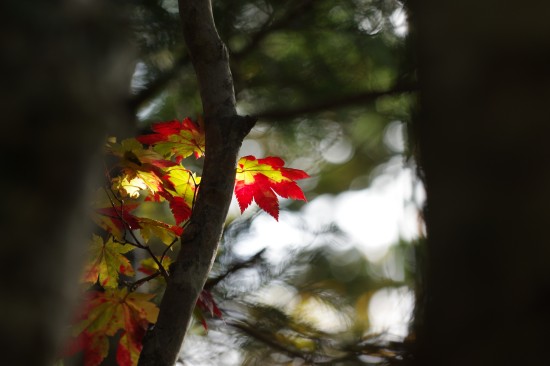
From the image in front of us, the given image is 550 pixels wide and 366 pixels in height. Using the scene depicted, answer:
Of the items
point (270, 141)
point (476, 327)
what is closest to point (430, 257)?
point (476, 327)

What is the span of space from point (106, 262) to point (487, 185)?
1.06 meters

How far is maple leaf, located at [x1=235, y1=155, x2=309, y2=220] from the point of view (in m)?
1.43

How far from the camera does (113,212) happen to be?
1348mm

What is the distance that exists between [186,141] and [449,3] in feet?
3.25

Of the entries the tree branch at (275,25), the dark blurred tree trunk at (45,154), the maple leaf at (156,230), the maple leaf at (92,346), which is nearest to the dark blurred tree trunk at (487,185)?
the dark blurred tree trunk at (45,154)

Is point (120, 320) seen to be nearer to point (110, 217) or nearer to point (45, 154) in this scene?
point (110, 217)

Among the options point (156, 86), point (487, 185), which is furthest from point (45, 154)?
point (156, 86)

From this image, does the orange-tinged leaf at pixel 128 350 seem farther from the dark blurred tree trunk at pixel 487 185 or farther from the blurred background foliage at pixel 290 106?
the dark blurred tree trunk at pixel 487 185

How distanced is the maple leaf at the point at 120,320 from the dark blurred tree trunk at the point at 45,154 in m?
0.91

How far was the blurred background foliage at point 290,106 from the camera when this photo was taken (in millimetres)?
2143

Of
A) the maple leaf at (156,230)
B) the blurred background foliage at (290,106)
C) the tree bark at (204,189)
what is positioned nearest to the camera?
the tree bark at (204,189)

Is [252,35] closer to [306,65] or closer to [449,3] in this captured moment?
[306,65]

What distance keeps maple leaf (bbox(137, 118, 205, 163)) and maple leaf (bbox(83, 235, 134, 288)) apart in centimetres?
20

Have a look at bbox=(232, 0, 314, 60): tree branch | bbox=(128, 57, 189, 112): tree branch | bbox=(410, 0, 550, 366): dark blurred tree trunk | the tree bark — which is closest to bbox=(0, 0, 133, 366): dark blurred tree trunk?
bbox=(410, 0, 550, 366): dark blurred tree trunk
